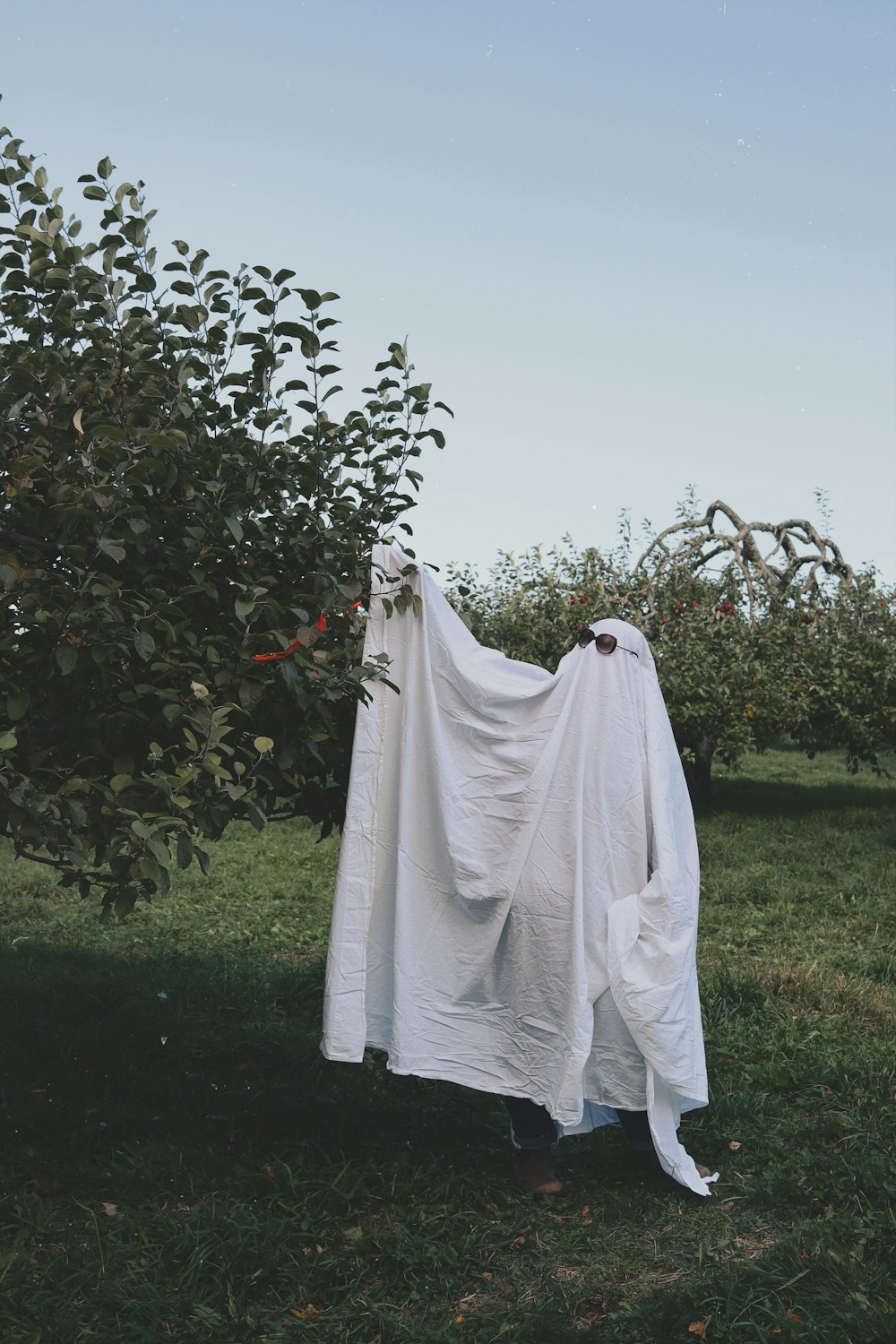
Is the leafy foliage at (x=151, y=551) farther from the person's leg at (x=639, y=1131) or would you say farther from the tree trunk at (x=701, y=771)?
the tree trunk at (x=701, y=771)

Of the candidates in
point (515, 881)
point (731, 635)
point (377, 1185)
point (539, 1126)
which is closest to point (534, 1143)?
point (539, 1126)

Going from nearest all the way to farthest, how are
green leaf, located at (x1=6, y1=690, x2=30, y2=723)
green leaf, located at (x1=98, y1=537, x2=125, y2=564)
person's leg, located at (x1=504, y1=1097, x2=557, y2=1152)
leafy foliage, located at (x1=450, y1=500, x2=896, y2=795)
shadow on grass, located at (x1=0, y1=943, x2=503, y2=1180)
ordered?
green leaf, located at (x1=98, y1=537, x2=125, y2=564)
green leaf, located at (x1=6, y1=690, x2=30, y2=723)
person's leg, located at (x1=504, y1=1097, x2=557, y2=1152)
shadow on grass, located at (x1=0, y1=943, x2=503, y2=1180)
leafy foliage, located at (x1=450, y1=500, x2=896, y2=795)

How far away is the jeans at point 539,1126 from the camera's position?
153 inches

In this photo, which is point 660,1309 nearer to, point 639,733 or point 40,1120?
point 639,733

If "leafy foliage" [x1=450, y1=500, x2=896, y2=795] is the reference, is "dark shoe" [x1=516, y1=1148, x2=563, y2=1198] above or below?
below

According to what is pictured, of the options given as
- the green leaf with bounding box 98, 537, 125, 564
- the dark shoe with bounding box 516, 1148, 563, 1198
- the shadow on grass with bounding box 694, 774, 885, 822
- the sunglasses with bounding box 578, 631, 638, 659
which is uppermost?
the green leaf with bounding box 98, 537, 125, 564

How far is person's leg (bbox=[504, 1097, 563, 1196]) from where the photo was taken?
3.89 metres

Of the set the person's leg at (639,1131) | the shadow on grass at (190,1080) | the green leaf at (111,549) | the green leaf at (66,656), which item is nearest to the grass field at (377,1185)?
the shadow on grass at (190,1080)

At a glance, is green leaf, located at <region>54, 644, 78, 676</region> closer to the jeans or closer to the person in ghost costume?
the person in ghost costume

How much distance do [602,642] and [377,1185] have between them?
6.41 feet

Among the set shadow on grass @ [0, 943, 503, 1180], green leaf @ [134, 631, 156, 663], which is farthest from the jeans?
green leaf @ [134, 631, 156, 663]

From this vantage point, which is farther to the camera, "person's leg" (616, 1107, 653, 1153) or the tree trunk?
the tree trunk

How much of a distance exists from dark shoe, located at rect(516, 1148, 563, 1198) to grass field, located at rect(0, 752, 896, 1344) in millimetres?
57

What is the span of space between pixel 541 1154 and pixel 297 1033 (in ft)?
5.57
